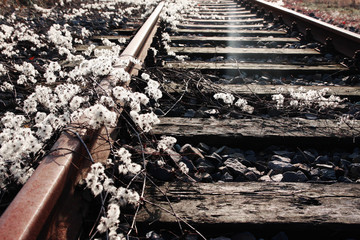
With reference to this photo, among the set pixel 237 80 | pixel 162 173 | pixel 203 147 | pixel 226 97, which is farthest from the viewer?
pixel 237 80

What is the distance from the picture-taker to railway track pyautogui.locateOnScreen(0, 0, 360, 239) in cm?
158

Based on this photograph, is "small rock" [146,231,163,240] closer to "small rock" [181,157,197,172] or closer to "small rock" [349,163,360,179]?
"small rock" [181,157,197,172]

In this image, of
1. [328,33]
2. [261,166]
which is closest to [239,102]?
[261,166]

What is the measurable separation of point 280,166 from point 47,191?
5.27 ft

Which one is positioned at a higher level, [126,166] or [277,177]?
[126,166]

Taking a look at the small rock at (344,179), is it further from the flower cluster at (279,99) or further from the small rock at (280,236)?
the flower cluster at (279,99)

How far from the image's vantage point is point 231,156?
2324 millimetres

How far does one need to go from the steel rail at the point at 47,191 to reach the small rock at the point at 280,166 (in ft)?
4.22

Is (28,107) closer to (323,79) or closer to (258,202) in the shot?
(258,202)

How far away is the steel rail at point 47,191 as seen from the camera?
3.89 feet

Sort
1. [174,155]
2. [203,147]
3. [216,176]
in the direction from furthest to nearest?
1. [203,147]
2. [174,155]
3. [216,176]

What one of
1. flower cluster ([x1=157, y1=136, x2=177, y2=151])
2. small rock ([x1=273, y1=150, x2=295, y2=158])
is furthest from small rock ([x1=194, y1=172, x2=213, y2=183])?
small rock ([x1=273, y1=150, x2=295, y2=158])

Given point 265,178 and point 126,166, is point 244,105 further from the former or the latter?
point 126,166

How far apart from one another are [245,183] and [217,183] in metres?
0.19
